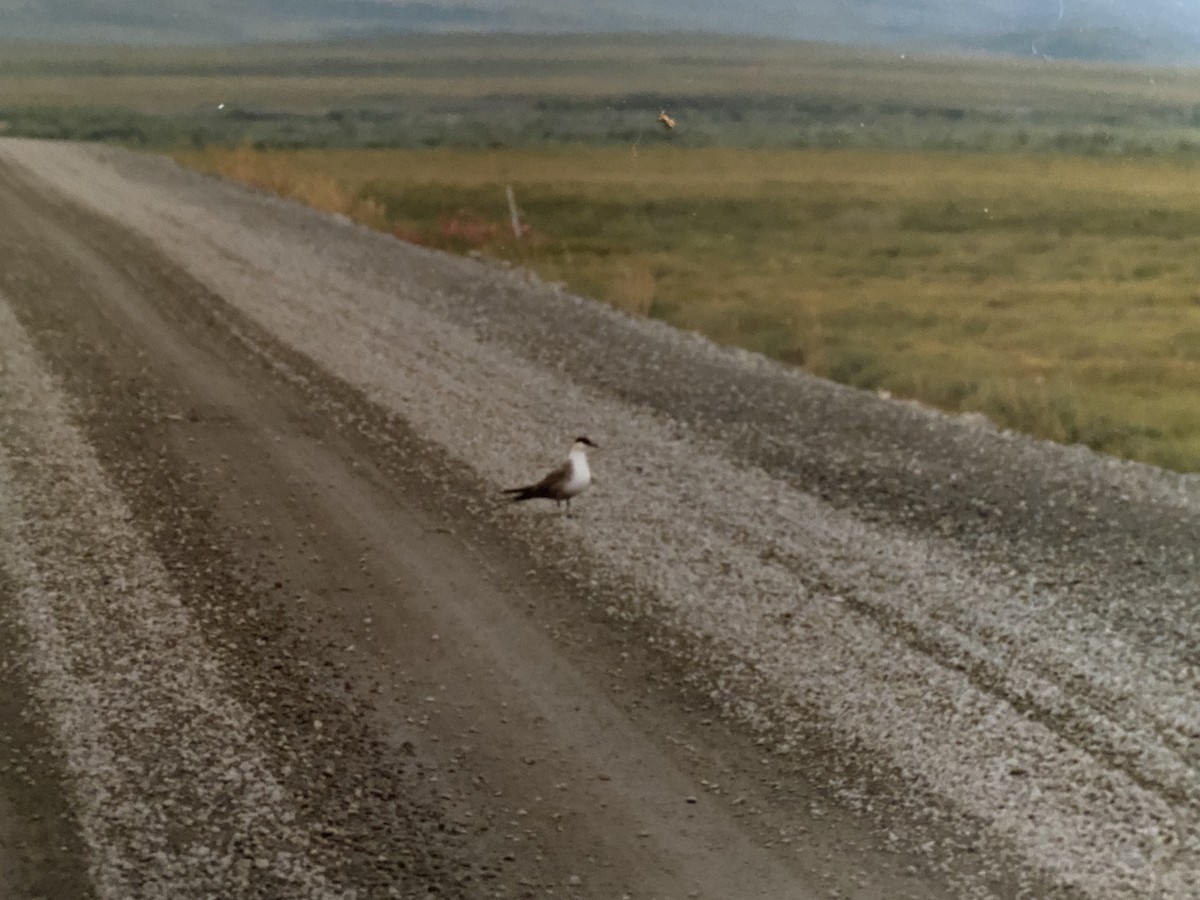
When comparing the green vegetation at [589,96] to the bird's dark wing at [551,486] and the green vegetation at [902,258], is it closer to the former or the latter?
the green vegetation at [902,258]

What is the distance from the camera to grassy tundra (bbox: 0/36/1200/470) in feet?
34.9

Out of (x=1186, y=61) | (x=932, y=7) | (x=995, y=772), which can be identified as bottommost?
(x=995, y=772)

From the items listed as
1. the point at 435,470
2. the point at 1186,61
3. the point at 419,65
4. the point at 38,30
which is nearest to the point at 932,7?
the point at 1186,61

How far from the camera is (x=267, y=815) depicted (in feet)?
12.5

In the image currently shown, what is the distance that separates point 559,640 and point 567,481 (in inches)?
64.3

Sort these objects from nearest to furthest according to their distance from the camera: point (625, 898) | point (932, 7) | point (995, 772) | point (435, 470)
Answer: point (625, 898), point (995, 772), point (435, 470), point (932, 7)

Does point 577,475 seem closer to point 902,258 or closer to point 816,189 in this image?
point 902,258

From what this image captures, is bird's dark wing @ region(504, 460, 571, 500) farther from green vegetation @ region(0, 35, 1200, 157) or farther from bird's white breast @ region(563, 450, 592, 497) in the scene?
green vegetation @ region(0, 35, 1200, 157)

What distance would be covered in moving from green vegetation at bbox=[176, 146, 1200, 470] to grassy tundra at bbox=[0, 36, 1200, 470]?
6 cm

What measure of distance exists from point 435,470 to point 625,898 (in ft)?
13.9

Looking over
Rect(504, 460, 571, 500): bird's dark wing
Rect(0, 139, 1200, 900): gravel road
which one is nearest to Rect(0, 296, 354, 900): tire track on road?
Rect(0, 139, 1200, 900): gravel road

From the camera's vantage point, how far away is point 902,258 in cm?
1736

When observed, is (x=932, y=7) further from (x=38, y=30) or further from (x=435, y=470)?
(x=38, y=30)

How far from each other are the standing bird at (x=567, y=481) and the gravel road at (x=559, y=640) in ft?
0.44
